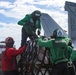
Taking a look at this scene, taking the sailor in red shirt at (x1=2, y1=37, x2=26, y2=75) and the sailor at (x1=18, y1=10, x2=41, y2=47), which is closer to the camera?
the sailor in red shirt at (x1=2, y1=37, x2=26, y2=75)

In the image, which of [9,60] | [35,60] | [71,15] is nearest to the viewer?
[35,60]

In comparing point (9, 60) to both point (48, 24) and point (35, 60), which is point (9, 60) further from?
point (48, 24)

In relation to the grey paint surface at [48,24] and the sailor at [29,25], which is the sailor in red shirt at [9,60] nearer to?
the sailor at [29,25]

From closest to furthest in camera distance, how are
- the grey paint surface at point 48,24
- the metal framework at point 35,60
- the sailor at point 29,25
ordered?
the metal framework at point 35,60
the sailor at point 29,25
the grey paint surface at point 48,24

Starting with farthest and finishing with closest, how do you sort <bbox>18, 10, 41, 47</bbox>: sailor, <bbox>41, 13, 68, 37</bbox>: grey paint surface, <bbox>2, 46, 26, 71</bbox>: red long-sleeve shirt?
<bbox>41, 13, 68, 37</bbox>: grey paint surface < <bbox>18, 10, 41, 47</bbox>: sailor < <bbox>2, 46, 26, 71</bbox>: red long-sleeve shirt

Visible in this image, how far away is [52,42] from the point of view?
695 cm

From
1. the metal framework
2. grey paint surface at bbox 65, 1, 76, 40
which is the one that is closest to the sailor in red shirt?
the metal framework

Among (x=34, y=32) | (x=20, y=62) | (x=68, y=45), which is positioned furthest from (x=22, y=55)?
(x=68, y=45)

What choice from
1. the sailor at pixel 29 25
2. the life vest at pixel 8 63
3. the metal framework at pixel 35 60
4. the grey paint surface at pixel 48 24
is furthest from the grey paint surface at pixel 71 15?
the metal framework at pixel 35 60

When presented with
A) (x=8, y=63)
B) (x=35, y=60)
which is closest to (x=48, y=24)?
(x=8, y=63)

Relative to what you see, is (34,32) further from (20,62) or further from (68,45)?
(68,45)

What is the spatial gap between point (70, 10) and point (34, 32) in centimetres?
1239

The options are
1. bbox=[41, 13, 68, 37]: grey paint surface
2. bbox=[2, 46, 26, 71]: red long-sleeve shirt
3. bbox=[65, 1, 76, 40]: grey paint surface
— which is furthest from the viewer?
bbox=[65, 1, 76, 40]: grey paint surface

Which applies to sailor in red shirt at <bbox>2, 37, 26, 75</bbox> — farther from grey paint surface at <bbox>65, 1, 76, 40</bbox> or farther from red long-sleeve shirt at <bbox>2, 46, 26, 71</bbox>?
grey paint surface at <bbox>65, 1, 76, 40</bbox>
